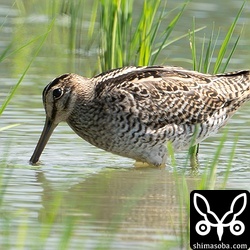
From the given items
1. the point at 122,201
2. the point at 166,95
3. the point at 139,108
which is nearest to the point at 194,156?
the point at 166,95

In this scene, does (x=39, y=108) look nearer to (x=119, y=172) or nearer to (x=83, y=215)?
(x=119, y=172)

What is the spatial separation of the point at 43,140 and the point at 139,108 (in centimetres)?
87

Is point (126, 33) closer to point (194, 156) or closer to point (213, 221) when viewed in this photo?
point (194, 156)

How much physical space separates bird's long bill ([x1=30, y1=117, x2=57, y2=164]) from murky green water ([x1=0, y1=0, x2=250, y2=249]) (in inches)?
4.1

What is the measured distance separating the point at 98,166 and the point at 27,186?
1139mm

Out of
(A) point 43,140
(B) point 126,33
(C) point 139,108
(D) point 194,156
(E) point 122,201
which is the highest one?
(B) point 126,33

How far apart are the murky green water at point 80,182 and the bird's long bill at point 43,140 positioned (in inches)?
4.1

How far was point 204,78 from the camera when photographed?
1077cm

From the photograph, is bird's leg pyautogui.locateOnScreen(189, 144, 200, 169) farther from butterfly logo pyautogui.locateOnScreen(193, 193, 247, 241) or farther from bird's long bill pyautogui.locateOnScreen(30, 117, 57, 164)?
butterfly logo pyautogui.locateOnScreen(193, 193, 247, 241)

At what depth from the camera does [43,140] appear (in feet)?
34.3

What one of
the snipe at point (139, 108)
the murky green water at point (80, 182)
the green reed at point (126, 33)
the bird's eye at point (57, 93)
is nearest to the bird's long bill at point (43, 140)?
the snipe at point (139, 108)

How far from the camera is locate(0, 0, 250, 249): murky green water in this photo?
7.96 meters

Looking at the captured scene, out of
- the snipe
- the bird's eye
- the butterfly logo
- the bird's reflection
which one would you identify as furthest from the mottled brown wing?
the butterfly logo

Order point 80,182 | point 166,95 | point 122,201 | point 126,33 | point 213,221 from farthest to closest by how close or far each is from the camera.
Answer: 1. point 126,33
2. point 166,95
3. point 80,182
4. point 122,201
5. point 213,221
